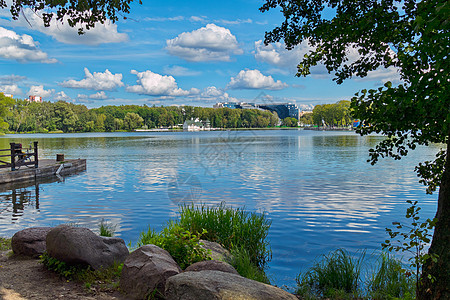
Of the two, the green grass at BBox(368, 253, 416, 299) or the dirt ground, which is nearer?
the dirt ground

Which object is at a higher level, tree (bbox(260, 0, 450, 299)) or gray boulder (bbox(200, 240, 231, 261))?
tree (bbox(260, 0, 450, 299))

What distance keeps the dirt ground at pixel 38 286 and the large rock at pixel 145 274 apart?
240mm

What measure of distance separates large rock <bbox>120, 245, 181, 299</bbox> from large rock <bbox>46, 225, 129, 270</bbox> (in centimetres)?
102

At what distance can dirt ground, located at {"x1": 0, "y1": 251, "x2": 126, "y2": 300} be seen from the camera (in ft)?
19.4

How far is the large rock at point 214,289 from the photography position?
15.4 feet

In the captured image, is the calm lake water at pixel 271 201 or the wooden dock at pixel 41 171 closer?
the calm lake water at pixel 271 201

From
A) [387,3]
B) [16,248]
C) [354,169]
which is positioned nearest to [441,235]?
[387,3]

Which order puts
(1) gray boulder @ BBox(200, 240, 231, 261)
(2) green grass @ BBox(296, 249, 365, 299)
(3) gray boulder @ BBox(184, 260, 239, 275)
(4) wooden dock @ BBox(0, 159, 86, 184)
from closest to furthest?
(3) gray boulder @ BBox(184, 260, 239, 275), (2) green grass @ BBox(296, 249, 365, 299), (1) gray boulder @ BBox(200, 240, 231, 261), (4) wooden dock @ BBox(0, 159, 86, 184)

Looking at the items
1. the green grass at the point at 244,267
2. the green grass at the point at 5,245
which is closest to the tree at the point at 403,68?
the green grass at the point at 244,267

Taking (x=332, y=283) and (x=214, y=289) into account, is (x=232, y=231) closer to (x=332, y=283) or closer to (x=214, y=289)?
(x=332, y=283)

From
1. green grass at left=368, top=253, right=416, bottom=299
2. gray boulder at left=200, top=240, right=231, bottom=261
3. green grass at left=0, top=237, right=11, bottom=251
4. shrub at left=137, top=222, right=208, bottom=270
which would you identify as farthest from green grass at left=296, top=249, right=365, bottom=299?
green grass at left=0, top=237, right=11, bottom=251

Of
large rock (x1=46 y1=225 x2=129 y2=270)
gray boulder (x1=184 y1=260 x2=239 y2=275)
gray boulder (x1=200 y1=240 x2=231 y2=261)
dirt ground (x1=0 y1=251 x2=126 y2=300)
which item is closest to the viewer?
dirt ground (x1=0 y1=251 x2=126 y2=300)

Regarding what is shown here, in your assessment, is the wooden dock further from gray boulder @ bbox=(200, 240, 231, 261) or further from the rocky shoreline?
gray boulder @ bbox=(200, 240, 231, 261)

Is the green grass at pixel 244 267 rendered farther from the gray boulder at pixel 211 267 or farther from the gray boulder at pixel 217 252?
the gray boulder at pixel 211 267
